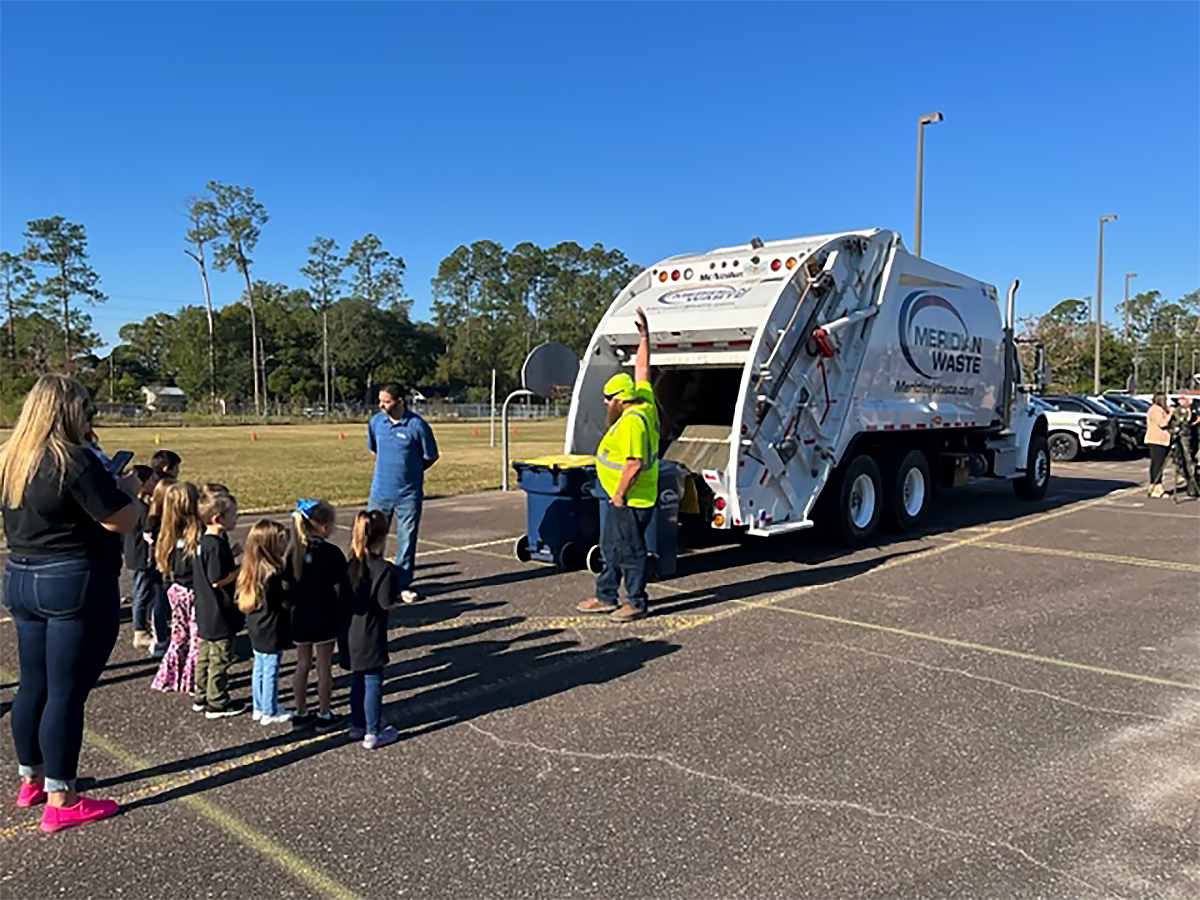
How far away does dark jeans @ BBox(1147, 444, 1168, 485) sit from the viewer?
48.1 feet

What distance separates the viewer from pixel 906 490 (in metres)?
10.8

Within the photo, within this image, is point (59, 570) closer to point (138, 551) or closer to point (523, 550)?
point (138, 551)

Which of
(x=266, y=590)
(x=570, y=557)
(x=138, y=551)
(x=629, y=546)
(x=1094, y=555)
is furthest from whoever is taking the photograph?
(x=1094, y=555)

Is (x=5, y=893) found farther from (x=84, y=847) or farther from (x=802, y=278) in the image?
(x=802, y=278)

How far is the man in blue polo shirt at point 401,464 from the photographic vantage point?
7.14 m

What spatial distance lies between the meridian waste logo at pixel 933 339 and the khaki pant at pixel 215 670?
7759mm

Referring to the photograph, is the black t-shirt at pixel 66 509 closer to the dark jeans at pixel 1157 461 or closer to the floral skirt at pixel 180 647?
the floral skirt at pixel 180 647

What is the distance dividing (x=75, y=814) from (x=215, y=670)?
1163 millimetres

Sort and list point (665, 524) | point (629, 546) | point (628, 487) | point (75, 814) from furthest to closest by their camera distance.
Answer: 1. point (665, 524)
2. point (629, 546)
3. point (628, 487)
4. point (75, 814)

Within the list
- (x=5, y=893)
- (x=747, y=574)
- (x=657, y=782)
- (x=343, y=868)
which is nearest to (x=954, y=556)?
(x=747, y=574)

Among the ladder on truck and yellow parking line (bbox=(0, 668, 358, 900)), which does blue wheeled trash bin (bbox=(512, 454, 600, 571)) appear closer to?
the ladder on truck

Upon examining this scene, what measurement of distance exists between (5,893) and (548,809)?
1893 mm

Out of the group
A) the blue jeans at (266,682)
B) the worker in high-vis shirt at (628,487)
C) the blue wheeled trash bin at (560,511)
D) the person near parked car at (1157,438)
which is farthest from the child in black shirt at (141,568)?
the person near parked car at (1157,438)

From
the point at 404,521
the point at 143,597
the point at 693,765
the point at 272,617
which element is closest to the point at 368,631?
the point at 272,617
